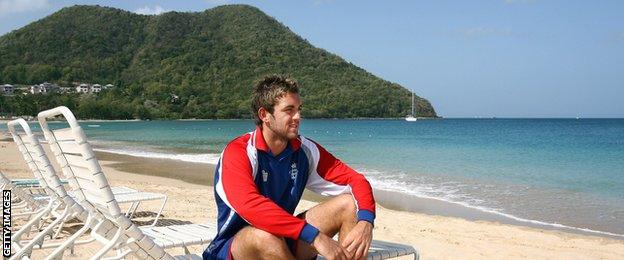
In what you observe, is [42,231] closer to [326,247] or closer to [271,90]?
[271,90]

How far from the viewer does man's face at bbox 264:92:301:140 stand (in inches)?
108

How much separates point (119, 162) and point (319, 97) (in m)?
80.4

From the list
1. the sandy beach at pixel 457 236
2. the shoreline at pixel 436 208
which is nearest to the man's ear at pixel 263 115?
the sandy beach at pixel 457 236

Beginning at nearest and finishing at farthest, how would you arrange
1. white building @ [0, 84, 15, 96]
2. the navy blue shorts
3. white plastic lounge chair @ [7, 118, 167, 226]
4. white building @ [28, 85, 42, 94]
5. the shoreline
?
the navy blue shorts, white plastic lounge chair @ [7, 118, 167, 226], the shoreline, white building @ [28, 85, 42, 94], white building @ [0, 84, 15, 96]

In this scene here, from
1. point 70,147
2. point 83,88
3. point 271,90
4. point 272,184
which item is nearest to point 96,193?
point 70,147

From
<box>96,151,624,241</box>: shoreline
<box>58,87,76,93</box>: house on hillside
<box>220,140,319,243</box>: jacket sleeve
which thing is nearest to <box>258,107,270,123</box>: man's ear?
<box>220,140,319,243</box>: jacket sleeve

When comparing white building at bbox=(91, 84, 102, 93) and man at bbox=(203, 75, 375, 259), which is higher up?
white building at bbox=(91, 84, 102, 93)

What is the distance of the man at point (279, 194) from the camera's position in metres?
2.58

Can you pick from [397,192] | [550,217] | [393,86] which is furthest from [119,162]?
[393,86]

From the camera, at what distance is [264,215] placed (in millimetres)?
2562

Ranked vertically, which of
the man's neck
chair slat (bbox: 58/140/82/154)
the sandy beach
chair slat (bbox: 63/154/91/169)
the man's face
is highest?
the man's face

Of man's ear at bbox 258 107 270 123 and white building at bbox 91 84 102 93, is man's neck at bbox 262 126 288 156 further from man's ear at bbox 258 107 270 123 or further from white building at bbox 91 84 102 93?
white building at bbox 91 84 102 93

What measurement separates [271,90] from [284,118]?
0.48ft

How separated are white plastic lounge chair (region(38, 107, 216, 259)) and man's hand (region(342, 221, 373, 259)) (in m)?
0.86
